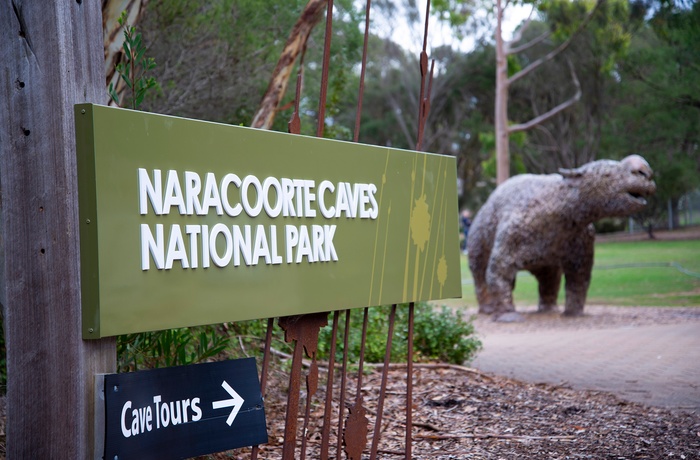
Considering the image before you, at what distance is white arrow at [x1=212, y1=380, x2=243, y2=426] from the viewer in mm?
3066

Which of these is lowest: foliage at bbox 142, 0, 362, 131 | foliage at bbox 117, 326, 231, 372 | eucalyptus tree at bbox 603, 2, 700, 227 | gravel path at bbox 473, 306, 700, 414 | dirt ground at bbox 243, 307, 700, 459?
gravel path at bbox 473, 306, 700, 414

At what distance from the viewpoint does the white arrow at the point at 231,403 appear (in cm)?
307

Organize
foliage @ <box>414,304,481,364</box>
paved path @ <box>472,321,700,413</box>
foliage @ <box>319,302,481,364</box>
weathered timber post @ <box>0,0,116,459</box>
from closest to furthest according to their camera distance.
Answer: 1. weathered timber post @ <box>0,0,116,459</box>
2. paved path @ <box>472,321,700,413</box>
3. foliage @ <box>319,302,481,364</box>
4. foliage @ <box>414,304,481,364</box>

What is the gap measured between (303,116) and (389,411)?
18.3 feet

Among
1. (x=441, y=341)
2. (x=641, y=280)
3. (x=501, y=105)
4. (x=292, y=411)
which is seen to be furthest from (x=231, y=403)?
(x=501, y=105)

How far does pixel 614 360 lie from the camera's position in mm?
8734

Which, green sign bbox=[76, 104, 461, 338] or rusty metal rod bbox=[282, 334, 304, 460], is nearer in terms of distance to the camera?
green sign bbox=[76, 104, 461, 338]

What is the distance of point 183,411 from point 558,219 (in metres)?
10.9

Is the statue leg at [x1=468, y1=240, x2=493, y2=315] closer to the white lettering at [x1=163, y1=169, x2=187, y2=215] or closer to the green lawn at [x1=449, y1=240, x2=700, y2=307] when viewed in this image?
the green lawn at [x1=449, y1=240, x2=700, y2=307]

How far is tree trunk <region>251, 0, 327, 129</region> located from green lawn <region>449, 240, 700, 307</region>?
11.8 meters

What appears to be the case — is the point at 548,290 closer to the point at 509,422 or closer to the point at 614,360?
the point at 614,360

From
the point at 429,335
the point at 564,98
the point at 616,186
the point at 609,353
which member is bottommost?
the point at 609,353

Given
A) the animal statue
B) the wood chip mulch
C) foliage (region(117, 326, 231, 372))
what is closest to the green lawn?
the animal statue

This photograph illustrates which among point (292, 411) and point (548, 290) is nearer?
point (292, 411)
